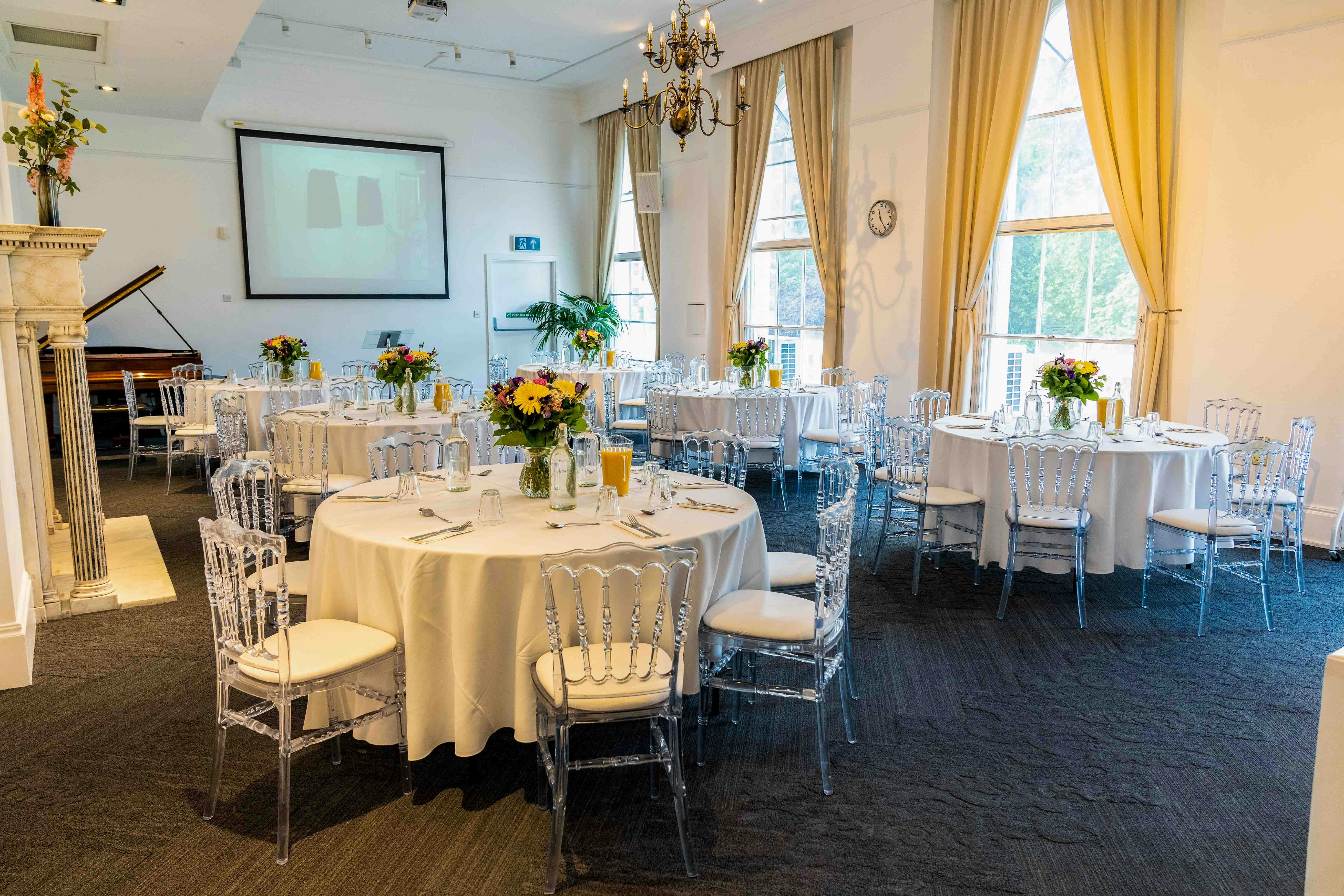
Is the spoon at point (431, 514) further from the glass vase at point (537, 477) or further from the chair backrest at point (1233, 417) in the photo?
the chair backrest at point (1233, 417)

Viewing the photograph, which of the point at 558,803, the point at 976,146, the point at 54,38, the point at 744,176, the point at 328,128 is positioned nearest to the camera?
the point at 558,803

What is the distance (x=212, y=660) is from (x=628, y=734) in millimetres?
2029

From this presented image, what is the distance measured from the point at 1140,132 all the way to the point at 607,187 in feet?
24.7

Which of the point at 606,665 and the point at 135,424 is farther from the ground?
the point at 135,424

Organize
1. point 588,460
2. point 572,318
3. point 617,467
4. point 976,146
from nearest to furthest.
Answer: point 617,467, point 588,460, point 976,146, point 572,318

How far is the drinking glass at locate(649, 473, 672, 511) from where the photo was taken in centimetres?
337

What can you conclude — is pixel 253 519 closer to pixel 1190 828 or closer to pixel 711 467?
pixel 711 467

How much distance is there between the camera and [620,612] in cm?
281

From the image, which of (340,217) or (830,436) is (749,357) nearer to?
(830,436)

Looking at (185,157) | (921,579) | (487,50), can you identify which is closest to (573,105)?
(487,50)

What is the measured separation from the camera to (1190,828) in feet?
8.91

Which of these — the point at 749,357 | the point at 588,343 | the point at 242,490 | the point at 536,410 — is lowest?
the point at 242,490

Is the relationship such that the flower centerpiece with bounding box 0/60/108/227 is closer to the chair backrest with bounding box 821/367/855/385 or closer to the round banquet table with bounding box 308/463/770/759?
the round banquet table with bounding box 308/463/770/759

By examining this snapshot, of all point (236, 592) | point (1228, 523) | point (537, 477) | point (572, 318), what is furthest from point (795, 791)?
point (572, 318)
